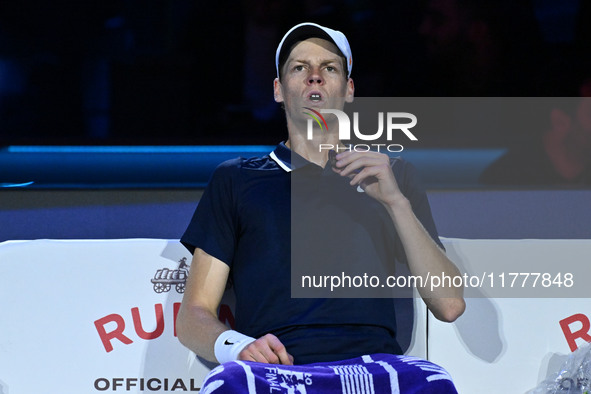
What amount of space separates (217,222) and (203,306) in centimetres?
22

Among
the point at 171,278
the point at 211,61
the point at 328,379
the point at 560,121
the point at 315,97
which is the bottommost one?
the point at 328,379

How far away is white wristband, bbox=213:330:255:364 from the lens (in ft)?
6.17

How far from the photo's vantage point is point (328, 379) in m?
1.83

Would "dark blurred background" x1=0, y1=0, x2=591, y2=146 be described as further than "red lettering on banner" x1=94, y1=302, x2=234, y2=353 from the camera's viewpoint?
Yes

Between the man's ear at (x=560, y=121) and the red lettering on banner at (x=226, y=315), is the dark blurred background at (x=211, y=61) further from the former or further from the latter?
Answer: the red lettering on banner at (x=226, y=315)

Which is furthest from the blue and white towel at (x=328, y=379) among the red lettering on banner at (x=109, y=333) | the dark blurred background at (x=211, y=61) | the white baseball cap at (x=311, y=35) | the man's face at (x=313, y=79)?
the dark blurred background at (x=211, y=61)

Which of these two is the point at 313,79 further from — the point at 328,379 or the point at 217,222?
the point at 328,379

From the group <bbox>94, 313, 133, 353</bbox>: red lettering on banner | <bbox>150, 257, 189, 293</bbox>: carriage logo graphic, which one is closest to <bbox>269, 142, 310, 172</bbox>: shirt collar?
<bbox>150, 257, 189, 293</bbox>: carriage logo graphic

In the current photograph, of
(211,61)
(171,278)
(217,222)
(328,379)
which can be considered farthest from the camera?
(211,61)

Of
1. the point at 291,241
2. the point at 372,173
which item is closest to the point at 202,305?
the point at 291,241

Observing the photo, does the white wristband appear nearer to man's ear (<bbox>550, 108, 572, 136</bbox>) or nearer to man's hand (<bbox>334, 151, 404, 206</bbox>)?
man's hand (<bbox>334, 151, 404, 206</bbox>)

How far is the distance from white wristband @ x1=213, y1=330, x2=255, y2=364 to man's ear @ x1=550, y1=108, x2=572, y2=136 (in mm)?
1342

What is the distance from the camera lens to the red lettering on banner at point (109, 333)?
2.20 metres

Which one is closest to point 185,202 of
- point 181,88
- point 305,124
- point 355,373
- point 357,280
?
point 181,88
